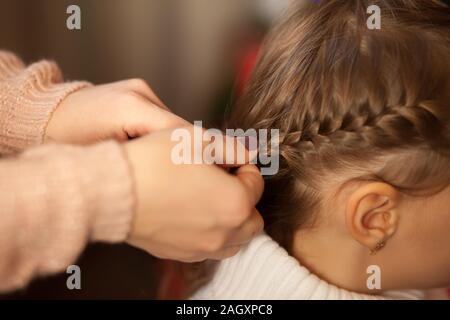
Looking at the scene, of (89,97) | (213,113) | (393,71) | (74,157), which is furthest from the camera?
(213,113)

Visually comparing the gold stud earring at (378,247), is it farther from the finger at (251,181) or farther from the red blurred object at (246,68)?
the red blurred object at (246,68)

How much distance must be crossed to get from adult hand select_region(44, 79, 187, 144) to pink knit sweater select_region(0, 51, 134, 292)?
161mm

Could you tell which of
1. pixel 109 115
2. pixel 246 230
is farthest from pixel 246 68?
pixel 246 230

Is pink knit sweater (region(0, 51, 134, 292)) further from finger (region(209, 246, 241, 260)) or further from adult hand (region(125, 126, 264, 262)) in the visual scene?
finger (region(209, 246, 241, 260))

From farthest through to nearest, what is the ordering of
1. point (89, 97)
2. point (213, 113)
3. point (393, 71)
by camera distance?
1. point (213, 113)
2. point (89, 97)
3. point (393, 71)

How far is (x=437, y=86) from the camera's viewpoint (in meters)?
0.69

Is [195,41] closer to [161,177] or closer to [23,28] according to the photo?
[23,28]

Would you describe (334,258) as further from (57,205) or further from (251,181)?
(57,205)

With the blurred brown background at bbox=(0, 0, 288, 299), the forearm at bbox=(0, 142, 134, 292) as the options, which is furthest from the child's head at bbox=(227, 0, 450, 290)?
the blurred brown background at bbox=(0, 0, 288, 299)

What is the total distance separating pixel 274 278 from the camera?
2.51ft

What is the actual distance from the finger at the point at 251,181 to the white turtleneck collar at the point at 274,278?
147mm

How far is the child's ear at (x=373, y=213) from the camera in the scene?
702 millimetres
